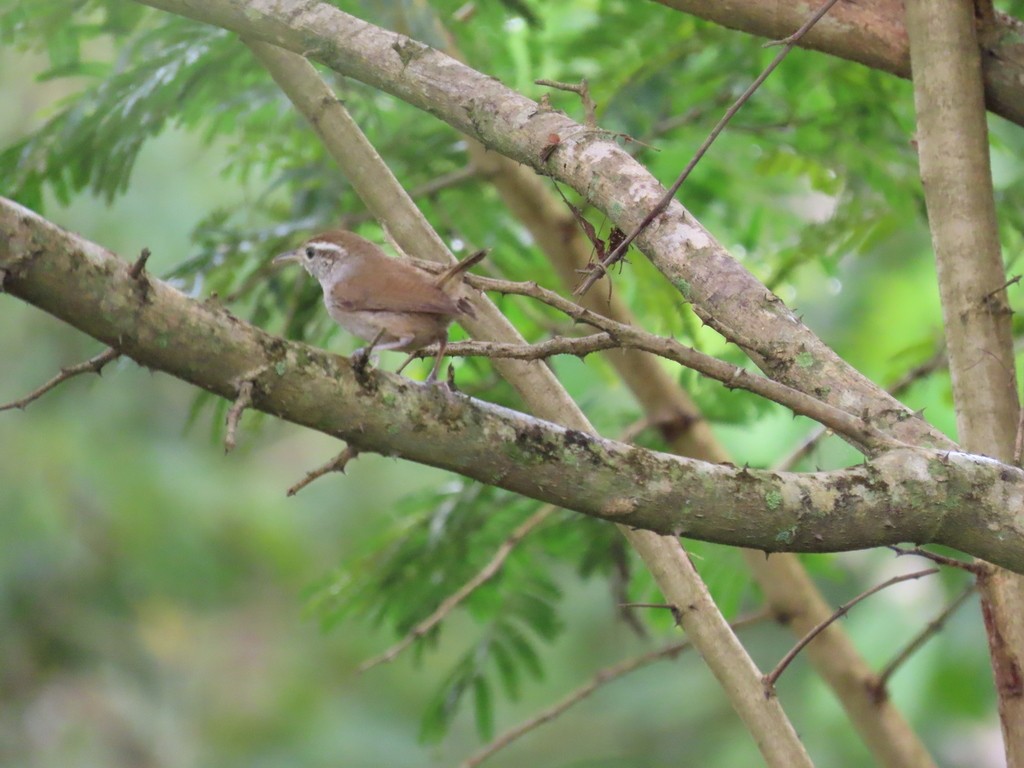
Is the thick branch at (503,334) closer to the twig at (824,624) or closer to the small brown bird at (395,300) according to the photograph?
the twig at (824,624)

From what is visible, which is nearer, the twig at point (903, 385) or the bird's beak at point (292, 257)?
the bird's beak at point (292, 257)

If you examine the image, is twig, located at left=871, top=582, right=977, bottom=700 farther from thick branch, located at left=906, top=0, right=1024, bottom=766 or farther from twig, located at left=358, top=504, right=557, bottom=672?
twig, located at left=358, top=504, right=557, bottom=672

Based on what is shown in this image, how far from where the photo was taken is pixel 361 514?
9445 millimetres

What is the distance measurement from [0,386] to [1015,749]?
22.5ft

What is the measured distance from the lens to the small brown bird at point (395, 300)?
95.8 inches

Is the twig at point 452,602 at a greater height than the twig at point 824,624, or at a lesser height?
lesser

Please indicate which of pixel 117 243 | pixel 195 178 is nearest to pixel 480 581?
pixel 117 243

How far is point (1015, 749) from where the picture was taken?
2.68 m

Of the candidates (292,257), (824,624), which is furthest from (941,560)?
(292,257)

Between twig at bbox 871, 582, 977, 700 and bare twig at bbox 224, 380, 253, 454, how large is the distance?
2.14 metres

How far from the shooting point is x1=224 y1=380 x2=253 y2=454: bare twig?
160 cm

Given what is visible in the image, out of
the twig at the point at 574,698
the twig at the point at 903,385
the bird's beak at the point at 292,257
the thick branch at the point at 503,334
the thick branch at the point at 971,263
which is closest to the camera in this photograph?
the thick branch at the point at 971,263

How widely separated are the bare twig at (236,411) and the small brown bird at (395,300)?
64 cm

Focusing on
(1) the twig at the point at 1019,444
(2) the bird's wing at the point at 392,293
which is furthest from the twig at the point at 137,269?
(1) the twig at the point at 1019,444
